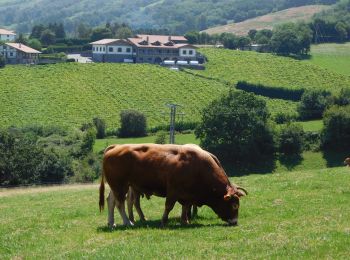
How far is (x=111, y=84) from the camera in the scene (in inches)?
5054

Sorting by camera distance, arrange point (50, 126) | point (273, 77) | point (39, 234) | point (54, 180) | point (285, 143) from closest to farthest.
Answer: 1. point (39, 234)
2. point (54, 180)
3. point (285, 143)
4. point (50, 126)
5. point (273, 77)

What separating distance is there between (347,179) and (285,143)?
59.0 m

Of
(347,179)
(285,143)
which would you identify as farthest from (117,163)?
(285,143)

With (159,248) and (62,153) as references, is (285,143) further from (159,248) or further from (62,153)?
(159,248)

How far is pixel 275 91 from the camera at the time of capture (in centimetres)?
12825

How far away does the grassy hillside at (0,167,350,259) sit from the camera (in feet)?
47.8

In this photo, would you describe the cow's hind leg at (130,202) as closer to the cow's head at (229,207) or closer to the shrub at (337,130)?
the cow's head at (229,207)

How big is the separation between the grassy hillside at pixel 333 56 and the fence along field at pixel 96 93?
34775 mm

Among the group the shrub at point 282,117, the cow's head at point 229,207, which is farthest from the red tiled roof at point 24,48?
the cow's head at point 229,207

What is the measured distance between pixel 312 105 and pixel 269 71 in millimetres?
36653

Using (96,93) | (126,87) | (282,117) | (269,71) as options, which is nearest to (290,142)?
(282,117)

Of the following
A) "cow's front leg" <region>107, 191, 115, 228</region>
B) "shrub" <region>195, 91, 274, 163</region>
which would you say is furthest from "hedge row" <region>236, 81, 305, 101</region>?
"cow's front leg" <region>107, 191, 115, 228</region>

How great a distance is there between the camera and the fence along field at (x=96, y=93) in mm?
109875

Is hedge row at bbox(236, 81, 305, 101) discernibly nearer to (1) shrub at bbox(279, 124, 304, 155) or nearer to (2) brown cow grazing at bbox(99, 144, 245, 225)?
(1) shrub at bbox(279, 124, 304, 155)
